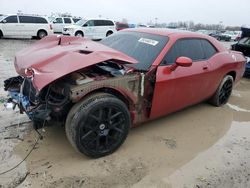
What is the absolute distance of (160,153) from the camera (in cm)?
350

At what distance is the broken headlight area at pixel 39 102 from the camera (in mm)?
2904

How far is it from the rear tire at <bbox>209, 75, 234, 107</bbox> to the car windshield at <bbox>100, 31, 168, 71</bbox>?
6.15 feet

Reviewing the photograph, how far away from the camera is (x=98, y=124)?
3096mm

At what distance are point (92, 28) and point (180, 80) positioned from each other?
1669 centimetres

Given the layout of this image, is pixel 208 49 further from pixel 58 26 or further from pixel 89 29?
pixel 58 26

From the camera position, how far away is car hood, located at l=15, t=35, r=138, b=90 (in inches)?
110

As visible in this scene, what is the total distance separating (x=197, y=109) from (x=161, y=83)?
1.97 metres

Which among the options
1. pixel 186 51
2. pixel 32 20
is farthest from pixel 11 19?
pixel 186 51

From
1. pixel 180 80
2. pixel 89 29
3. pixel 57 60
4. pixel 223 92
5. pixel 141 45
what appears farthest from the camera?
pixel 89 29

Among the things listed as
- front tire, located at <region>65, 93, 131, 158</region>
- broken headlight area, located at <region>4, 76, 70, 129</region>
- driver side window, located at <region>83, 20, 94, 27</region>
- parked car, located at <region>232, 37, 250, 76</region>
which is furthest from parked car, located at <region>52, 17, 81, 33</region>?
front tire, located at <region>65, 93, 131, 158</region>

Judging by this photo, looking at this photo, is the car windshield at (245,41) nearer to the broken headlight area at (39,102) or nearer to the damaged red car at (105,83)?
the damaged red car at (105,83)

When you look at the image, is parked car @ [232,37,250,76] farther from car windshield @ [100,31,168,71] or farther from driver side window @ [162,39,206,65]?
car windshield @ [100,31,168,71]

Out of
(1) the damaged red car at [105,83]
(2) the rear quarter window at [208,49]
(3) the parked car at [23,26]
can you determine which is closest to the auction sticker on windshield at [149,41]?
(1) the damaged red car at [105,83]

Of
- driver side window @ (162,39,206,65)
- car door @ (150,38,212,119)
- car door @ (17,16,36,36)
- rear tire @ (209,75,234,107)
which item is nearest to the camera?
car door @ (150,38,212,119)
